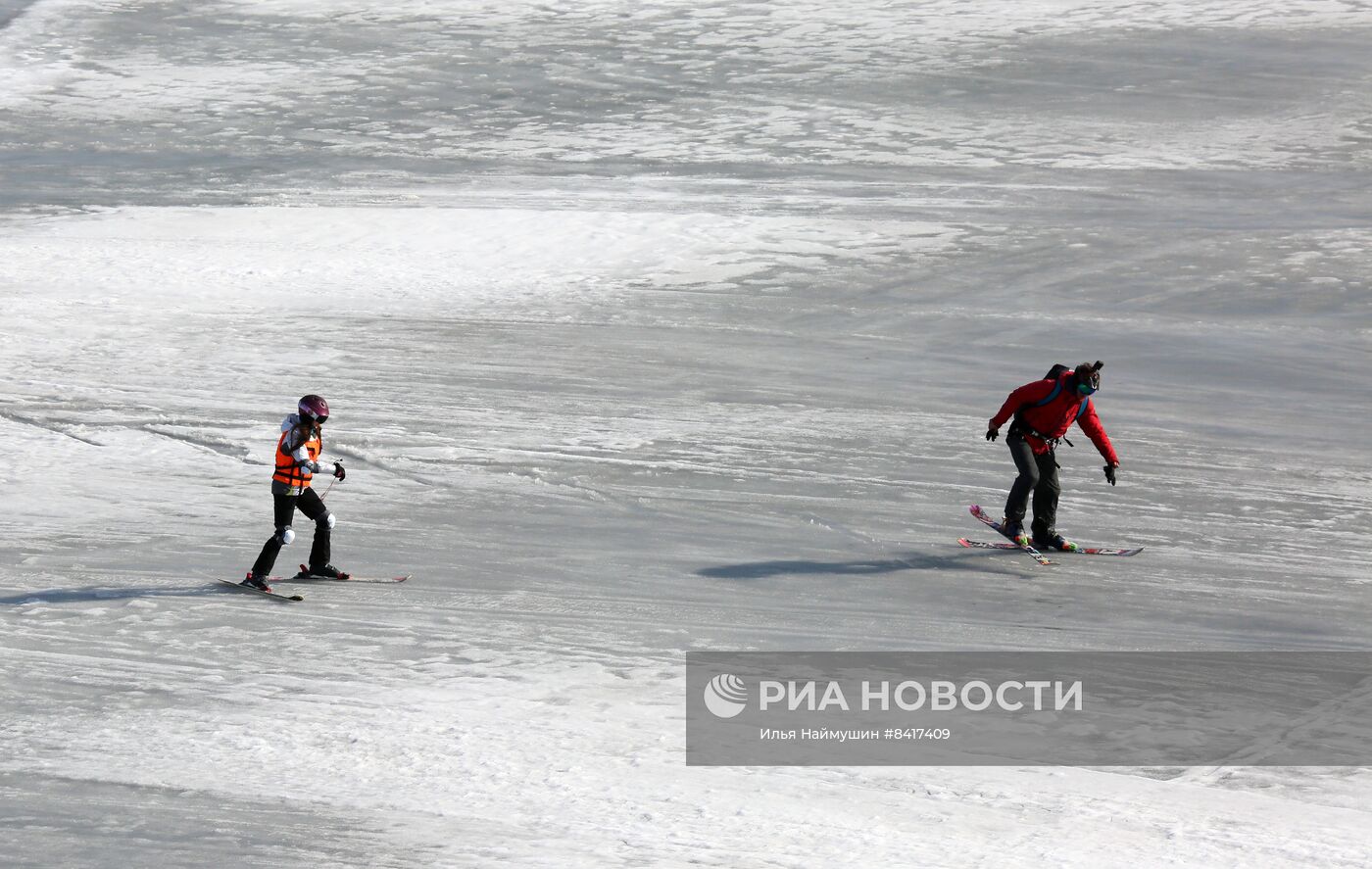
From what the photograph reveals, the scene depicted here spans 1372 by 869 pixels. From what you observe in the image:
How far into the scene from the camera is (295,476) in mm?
10203

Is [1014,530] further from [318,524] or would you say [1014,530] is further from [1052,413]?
[318,524]

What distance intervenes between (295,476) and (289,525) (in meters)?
0.37

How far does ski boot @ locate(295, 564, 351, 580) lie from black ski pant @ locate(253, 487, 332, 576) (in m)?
0.03

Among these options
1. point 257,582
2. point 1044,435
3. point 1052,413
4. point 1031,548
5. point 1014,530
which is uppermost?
point 1052,413

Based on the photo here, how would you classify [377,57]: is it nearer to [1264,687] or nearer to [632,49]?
[632,49]

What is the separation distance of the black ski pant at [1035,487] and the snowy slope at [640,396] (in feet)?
1.31

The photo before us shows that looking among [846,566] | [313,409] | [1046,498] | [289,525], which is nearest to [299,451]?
[313,409]

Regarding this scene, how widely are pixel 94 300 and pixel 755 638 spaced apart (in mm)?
12293

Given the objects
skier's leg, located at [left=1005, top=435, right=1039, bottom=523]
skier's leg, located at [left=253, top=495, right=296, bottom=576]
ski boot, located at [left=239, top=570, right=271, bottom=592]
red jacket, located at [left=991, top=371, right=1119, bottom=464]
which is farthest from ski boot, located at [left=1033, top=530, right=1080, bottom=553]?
ski boot, located at [left=239, top=570, right=271, bottom=592]

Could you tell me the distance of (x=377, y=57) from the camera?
30.5 meters

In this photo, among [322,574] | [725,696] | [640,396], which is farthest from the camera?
[640,396]

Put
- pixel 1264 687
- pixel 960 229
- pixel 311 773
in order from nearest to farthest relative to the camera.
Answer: pixel 311 773
pixel 1264 687
pixel 960 229

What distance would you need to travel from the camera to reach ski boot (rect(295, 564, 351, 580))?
10609 millimetres

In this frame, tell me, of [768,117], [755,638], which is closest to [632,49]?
[768,117]
